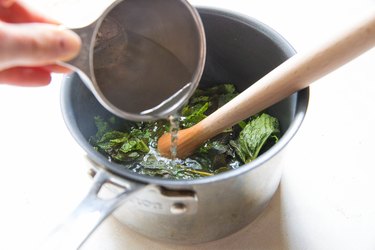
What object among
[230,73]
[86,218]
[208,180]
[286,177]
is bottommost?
[86,218]

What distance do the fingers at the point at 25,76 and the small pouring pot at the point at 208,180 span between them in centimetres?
8

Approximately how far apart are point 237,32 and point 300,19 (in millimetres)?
404

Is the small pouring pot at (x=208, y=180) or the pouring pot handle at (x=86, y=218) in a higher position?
the small pouring pot at (x=208, y=180)

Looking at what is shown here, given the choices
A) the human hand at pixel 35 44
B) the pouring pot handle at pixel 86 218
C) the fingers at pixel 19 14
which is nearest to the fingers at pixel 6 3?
the fingers at pixel 19 14

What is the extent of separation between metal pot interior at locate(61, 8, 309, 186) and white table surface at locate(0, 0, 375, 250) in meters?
0.08

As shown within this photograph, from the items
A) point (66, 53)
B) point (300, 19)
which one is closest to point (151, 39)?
point (66, 53)

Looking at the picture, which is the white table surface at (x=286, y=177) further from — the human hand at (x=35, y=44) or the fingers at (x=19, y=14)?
the human hand at (x=35, y=44)

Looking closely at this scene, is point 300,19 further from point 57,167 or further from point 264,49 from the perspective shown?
point 57,167

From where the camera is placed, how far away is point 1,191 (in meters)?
0.76

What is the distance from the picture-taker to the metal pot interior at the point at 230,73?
1.73ft

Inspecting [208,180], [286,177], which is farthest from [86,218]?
[286,177]

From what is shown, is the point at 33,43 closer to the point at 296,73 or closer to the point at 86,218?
the point at 86,218

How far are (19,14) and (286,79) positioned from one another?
43cm

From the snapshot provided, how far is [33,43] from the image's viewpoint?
45 centimetres
